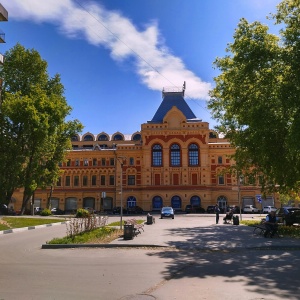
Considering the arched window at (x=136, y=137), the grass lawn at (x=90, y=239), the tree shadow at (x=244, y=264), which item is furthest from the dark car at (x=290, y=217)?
the arched window at (x=136, y=137)

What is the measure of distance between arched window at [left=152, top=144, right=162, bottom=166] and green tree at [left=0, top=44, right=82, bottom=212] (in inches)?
982

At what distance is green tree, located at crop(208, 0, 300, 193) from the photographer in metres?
18.7

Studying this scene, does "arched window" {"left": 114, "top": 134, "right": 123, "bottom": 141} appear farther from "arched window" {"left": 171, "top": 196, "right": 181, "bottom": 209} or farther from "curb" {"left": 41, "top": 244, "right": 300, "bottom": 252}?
"curb" {"left": 41, "top": 244, "right": 300, "bottom": 252}

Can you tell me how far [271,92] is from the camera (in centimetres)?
2025

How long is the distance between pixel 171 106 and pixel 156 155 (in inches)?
445

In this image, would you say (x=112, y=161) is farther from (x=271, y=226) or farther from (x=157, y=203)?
(x=271, y=226)

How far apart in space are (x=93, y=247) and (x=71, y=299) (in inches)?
329

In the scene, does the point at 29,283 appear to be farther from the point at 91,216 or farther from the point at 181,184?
the point at 181,184

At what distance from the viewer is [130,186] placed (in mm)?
68625

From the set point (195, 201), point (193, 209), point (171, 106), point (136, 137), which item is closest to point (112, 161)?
point (136, 137)

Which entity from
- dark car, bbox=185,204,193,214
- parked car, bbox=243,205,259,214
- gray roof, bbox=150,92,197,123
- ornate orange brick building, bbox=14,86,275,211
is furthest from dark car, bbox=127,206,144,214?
parked car, bbox=243,205,259,214

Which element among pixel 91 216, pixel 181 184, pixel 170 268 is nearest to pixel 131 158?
pixel 181 184

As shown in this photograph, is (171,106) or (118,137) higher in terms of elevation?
(171,106)

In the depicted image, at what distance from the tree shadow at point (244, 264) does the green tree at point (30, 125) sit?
84.1 feet
